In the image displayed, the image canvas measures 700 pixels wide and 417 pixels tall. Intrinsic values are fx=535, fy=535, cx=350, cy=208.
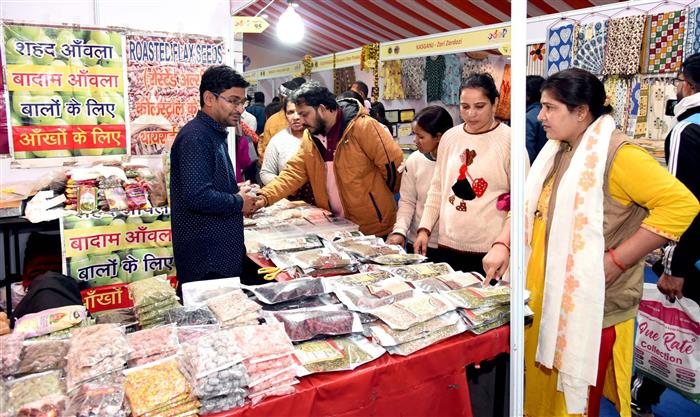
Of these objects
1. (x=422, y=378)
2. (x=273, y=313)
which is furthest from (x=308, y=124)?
(x=422, y=378)

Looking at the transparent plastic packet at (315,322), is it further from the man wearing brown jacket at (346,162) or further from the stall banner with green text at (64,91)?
the stall banner with green text at (64,91)

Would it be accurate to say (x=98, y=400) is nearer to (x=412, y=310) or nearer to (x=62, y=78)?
(x=412, y=310)

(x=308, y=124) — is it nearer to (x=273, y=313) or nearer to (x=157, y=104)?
(x=157, y=104)

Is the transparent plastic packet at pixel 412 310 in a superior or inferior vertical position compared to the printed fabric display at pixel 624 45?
inferior

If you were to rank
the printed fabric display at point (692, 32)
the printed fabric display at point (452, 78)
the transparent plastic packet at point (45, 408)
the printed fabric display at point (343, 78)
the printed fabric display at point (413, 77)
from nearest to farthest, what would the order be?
the transparent plastic packet at point (45, 408), the printed fabric display at point (692, 32), the printed fabric display at point (452, 78), the printed fabric display at point (413, 77), the printed fabric display at point (343, 78)

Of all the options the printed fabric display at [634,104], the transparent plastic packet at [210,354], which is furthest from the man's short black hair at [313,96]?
the printed fabric display at [634,104]

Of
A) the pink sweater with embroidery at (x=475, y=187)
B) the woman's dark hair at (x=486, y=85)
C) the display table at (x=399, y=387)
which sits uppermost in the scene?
the woman's dark hair at (x=486, y=85)

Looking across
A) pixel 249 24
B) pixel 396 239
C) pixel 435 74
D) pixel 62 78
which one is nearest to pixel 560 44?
pixel 435 74

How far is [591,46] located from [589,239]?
4.13 meters

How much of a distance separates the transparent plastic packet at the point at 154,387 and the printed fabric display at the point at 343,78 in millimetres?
9622

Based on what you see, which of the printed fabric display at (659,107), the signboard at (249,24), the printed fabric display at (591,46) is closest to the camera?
the signboard at (249,24)

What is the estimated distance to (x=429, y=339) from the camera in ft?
5.51

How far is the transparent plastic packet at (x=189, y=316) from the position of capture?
1690 mm

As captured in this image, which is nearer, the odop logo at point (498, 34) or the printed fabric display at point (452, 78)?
the odop logo at point (498, 34)
